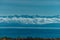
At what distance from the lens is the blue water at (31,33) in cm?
131

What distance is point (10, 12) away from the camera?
4.27 feet

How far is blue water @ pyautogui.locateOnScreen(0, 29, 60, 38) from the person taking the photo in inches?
51.4

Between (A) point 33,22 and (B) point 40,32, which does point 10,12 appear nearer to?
(A) point 33,22

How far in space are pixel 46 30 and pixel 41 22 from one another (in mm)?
127

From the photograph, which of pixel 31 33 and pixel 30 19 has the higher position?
pixel 30 19

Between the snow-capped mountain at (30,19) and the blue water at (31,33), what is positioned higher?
the snow-capped mountain at (30,19)

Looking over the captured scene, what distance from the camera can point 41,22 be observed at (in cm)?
130

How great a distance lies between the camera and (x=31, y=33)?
1326 mm

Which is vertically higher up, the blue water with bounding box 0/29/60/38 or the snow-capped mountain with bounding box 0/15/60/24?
the snow-capped mountain with bounding box 0/15/60/24

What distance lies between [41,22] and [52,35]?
24cm

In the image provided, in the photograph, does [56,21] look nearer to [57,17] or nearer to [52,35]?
[57,17]

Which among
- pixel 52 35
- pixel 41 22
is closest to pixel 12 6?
pixel 41 22

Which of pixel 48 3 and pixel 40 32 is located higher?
pixel 48 3

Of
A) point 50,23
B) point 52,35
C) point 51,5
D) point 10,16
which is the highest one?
point 51,5
